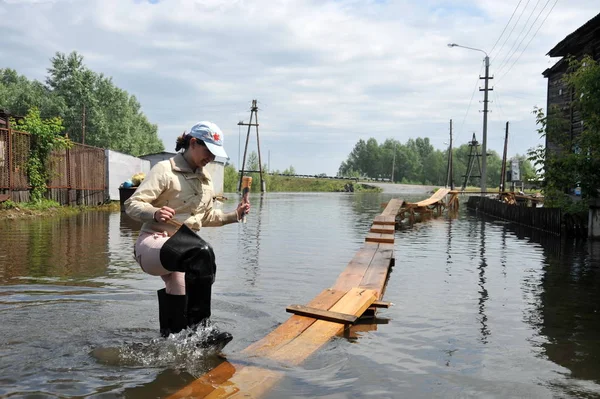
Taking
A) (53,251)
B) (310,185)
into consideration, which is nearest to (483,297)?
(53,251)

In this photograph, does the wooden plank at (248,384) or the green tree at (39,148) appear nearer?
the wooden plank at (248,384)

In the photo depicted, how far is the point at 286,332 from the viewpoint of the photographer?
5660mm

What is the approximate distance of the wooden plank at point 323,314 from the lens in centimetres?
608

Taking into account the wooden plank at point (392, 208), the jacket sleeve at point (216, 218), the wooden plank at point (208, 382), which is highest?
the jacket sleeve at point (216, 218)

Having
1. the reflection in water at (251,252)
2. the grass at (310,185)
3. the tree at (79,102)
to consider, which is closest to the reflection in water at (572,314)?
the reflection in water at (251,252)

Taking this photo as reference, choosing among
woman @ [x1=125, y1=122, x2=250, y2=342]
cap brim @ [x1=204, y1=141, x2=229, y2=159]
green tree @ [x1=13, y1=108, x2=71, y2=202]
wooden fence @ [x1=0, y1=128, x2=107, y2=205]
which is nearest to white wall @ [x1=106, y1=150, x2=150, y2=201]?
wooden fence @ [x1=0, y1=128, x2=107, y2=205]

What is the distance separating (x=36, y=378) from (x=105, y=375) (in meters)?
0.49

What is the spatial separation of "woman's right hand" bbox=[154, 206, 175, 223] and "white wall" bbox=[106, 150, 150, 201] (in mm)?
25441

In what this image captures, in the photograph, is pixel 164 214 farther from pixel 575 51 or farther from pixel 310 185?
pixel 310 185

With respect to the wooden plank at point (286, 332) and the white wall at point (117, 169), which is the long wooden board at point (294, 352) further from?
the white wall at point (117, 169)

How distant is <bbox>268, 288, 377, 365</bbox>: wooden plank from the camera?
5002 mm

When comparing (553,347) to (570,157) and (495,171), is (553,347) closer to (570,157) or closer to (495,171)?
(570,157)

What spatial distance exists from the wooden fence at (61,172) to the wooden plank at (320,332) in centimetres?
1624

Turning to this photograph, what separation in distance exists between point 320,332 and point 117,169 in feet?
85.5
